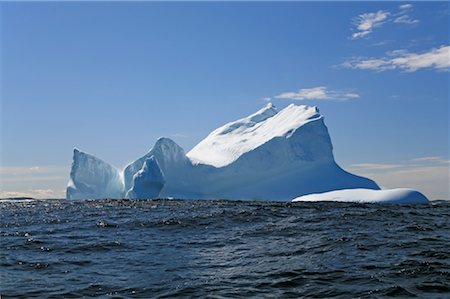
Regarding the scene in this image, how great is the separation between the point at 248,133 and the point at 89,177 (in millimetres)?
22078

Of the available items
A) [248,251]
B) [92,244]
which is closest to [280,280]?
[248,251]

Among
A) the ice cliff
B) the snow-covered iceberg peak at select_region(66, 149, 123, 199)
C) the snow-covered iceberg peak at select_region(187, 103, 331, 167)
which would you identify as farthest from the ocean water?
the snow-covered iceberg peak at select_region(66, 149, 123, 199)

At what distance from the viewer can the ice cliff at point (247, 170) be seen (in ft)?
179

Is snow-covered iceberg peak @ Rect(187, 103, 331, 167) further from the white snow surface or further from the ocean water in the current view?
the ocean water

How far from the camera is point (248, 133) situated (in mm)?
62750

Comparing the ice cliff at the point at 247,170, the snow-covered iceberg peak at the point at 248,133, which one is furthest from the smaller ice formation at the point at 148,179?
the snow-covered iceberg peak at the point at 248,133

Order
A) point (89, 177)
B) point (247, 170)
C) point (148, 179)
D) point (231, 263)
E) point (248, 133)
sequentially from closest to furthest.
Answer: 1. point (231, 263)
2. point (148, 179)
3. point (247, 170)
4. point (89, 177)
5. point (248, 133)

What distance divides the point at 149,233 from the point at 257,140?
4144cm

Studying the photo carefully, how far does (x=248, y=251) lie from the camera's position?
1211 centimetres

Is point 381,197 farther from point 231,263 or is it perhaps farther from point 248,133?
point 231,263

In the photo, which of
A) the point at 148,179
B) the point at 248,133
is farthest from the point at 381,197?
the point at 248,133

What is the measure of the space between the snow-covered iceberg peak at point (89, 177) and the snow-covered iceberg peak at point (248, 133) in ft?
37.2

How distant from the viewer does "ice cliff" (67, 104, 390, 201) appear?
54.5 meters

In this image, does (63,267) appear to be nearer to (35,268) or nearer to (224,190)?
(35,268)
